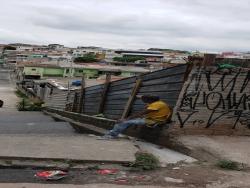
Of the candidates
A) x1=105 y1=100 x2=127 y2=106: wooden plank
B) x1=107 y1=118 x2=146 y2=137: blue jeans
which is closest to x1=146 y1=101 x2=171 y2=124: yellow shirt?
x1=107 y1=118 x2=146 y2=137: blue jeans

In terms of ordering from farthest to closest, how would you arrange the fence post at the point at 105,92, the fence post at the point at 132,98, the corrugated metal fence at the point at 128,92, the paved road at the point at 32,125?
the fence post at the point at 105,92 → the paved road at the point at 32,125 → the fence post at the point at 132,98 → the corrugated metal fence at the point at 128,92

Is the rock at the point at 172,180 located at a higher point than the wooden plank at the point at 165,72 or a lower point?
lower

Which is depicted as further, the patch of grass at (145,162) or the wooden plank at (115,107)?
the wooden plank at (115,107)

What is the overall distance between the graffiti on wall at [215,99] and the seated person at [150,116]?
10.6 inches

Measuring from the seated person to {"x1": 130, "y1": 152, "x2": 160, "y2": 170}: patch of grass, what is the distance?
2.03m

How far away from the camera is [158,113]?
30.6 ft

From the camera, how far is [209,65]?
30.3 feet

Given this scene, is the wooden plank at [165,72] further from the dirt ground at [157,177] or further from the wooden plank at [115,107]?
the dirt ground at [157,177]

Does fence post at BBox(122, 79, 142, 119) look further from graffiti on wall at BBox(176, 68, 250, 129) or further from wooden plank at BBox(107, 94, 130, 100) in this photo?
graffiti on wall at BBox(176, 68, 250, 129)

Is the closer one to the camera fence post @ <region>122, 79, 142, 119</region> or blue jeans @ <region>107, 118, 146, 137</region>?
blue jeans @ <region>107, 118, 146, 137</region>

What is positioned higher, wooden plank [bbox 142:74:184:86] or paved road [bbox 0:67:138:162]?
wooden plank [bbox 142:74:184:86]

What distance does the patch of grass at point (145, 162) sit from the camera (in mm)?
6934

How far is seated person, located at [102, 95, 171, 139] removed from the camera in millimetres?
9297

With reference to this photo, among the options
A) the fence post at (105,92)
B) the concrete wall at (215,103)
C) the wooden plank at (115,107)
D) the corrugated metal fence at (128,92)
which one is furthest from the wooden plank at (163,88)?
the fence post at (105,92)
